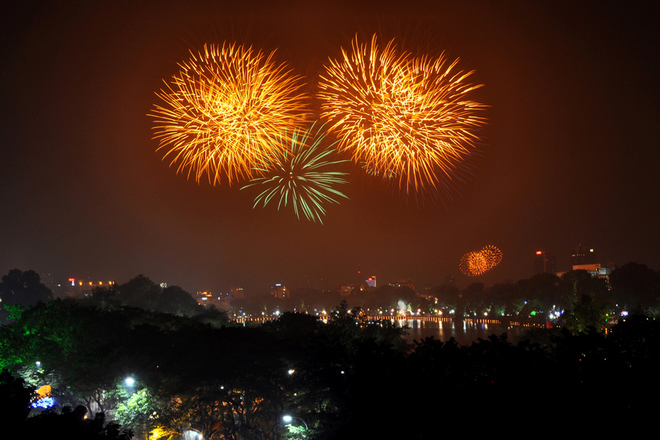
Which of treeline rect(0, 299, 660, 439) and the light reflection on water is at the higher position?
the light reflection on water

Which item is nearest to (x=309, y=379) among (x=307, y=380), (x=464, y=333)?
(x=307, y=380)

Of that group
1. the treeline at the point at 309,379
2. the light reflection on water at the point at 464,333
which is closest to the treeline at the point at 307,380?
the treeline at the point at 309,379

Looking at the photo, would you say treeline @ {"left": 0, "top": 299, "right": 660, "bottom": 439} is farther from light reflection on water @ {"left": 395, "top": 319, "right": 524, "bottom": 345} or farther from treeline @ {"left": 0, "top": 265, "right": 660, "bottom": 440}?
light reflection on water @ {"left": 395, "top": 319, "right": 524, "bottom": 345}

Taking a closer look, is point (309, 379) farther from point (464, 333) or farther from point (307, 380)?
point (464, 333)

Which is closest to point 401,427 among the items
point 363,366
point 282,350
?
point 363,366

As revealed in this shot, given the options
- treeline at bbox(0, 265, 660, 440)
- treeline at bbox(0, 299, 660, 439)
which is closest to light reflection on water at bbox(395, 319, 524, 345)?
treeline at bbox(0, 265, 660, 440)

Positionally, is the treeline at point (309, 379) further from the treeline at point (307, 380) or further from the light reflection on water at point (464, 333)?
the light reflection on water at point (464, 333)

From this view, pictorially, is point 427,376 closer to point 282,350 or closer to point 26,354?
point 282,350

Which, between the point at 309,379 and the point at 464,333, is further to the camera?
the point at 464,333

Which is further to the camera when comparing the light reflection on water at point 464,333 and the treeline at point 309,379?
the light reflection on water at point 464,333

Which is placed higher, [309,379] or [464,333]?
[464,333]

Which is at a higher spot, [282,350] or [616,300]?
[616,300]
